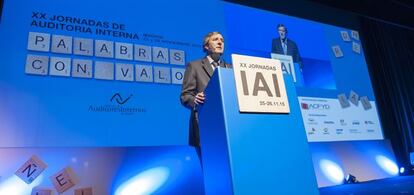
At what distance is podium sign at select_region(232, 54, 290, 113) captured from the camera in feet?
3.01

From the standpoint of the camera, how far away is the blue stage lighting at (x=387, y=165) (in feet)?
9.92

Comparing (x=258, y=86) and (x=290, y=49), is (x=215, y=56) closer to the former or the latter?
(x=258, y=86)

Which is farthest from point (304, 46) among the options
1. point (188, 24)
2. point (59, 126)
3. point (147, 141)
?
point (59, 126)

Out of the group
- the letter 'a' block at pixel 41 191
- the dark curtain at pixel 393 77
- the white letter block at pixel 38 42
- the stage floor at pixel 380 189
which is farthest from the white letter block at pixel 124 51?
the dark curtain at pixel 393 77

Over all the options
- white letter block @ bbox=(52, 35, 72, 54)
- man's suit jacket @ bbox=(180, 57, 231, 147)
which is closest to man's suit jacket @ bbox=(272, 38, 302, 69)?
man's suit jacket @ bbox=(180, 57, 231, 147)

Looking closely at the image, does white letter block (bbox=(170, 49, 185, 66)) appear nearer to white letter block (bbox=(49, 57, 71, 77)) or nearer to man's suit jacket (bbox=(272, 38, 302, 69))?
white letter block (bbox=(49, 57, 71, 77))

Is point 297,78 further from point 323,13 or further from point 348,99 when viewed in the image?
Answer: point 323,13

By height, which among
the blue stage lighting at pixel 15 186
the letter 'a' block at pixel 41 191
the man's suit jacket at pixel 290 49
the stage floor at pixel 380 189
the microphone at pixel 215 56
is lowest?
the stage floor at pixel 380 189

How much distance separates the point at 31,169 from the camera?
1.70 m

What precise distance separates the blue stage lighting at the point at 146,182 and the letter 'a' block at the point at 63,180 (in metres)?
0.26

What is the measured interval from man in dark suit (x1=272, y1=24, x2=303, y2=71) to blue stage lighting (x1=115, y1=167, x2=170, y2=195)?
1649mm

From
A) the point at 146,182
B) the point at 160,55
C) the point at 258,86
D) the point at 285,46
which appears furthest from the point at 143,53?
the point at 258,86

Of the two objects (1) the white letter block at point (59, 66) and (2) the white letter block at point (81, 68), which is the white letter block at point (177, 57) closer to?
(2) the white letter block at point (81, 68)

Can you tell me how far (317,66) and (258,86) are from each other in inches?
91.2
